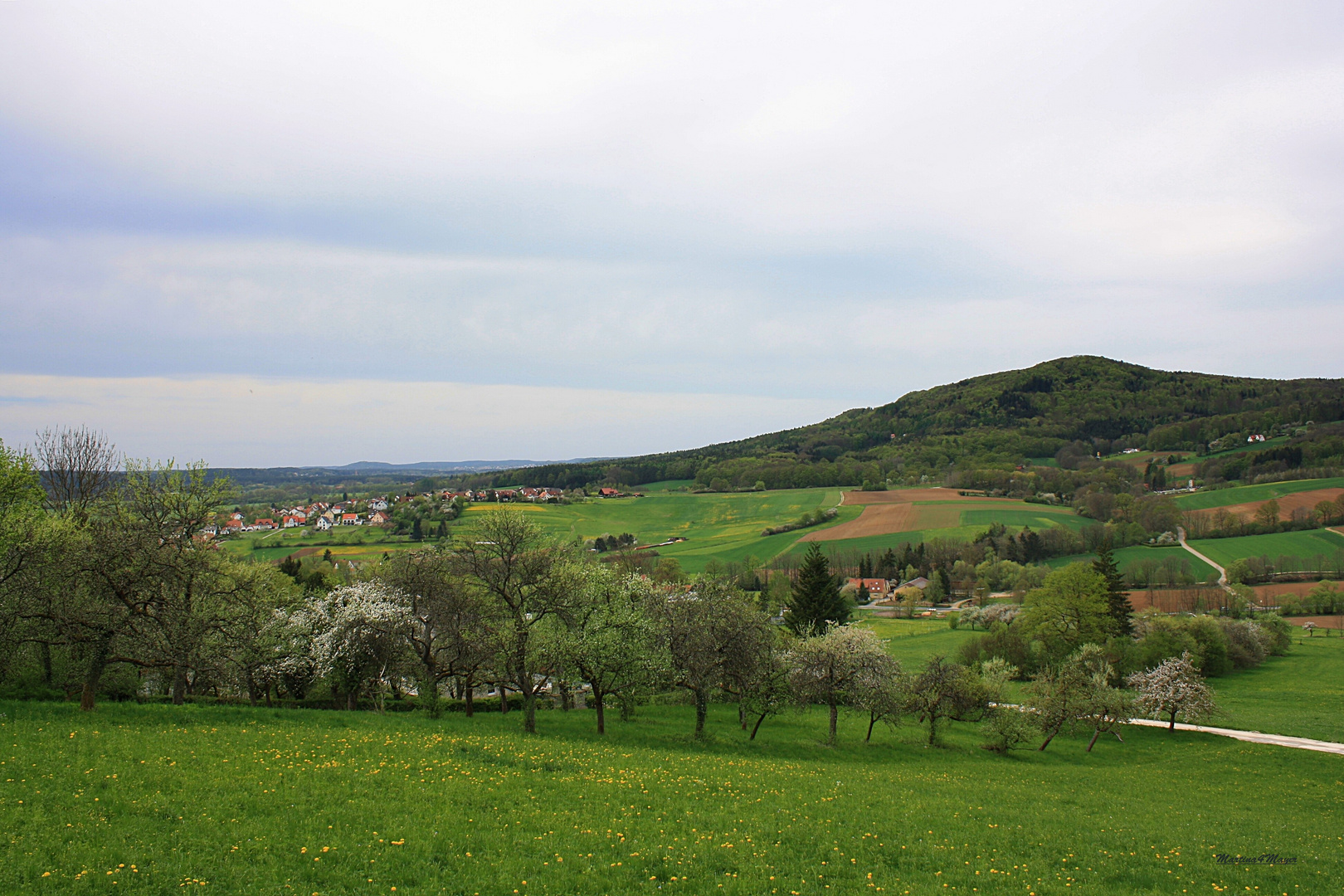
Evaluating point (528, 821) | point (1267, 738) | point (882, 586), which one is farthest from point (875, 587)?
point (528, 821)

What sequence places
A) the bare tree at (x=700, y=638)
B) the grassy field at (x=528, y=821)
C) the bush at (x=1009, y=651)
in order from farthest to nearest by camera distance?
the bush at (x=1009, y=651), the bare tree at (x=700, y=638), the grassy field at (x=528, y=821)

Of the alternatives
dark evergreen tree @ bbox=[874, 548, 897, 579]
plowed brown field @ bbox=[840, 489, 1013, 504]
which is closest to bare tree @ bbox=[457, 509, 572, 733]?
dark evergreen tree @ bbox=[874, 548, 897, 579]

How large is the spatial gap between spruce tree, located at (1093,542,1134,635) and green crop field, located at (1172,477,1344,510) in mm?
87480

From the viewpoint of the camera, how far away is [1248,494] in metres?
135

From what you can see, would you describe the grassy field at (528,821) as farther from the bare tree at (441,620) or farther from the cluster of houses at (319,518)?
the cluster of houses at (319,518)

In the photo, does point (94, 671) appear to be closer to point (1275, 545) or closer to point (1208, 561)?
point (1208, 561)

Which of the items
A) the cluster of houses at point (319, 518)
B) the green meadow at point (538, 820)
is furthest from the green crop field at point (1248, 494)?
the cluster of houses at point (319, 518)

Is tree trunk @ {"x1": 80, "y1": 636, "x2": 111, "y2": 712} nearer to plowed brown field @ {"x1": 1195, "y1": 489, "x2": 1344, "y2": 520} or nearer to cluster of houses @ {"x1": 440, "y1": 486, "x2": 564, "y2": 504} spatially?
cluster of houses @ {"x1": 440, "y1": 486, "x2": 564, "y2": 504}

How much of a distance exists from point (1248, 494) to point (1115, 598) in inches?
4162

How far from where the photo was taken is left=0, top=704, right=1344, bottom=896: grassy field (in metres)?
11.5

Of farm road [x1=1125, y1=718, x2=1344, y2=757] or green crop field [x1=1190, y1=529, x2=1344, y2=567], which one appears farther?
green crop field [x1=1190, y1=529, x2=1344, y2=567]

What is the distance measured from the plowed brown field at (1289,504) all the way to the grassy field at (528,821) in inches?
5063

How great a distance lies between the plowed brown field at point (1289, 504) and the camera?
397 feet

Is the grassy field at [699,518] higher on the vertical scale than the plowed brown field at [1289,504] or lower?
lower
